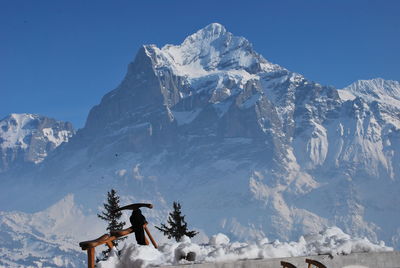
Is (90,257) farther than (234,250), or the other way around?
(234,250)

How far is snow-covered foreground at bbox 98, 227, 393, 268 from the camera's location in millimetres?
9250

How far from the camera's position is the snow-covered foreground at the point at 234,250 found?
925 cm

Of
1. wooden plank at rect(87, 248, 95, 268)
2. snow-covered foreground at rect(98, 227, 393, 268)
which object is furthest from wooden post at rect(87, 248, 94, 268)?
snow-covered foreground at rect(98, 227, 393, 268)

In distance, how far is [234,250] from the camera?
33.5ft

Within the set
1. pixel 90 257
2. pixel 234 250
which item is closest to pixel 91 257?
pixel 90 257

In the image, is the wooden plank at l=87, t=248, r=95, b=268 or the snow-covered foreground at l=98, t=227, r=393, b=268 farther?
the snow-covered foreground at l=98, t=227, r=393, b=268

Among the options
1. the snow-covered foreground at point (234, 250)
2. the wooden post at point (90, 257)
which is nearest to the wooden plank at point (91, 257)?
the wooden post at point (90, 257)

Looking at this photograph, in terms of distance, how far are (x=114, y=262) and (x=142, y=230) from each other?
0.87 m

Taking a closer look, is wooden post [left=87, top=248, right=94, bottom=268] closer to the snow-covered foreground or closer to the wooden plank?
the wooden plank

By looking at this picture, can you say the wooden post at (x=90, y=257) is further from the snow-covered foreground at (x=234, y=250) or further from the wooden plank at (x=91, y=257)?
the snow-covered foreground at (x=234, y=250)

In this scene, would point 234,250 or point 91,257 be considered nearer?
point 91,257

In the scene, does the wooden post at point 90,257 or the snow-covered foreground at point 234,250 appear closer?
the wooden post at point 90,257

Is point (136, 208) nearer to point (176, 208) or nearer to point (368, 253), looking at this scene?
point (368, 253)

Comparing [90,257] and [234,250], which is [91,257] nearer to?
[90,257]
